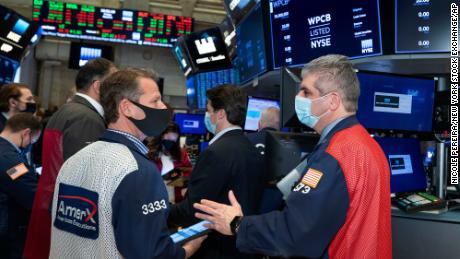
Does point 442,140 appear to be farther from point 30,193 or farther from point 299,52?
point 30,193

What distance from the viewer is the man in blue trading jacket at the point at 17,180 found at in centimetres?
291

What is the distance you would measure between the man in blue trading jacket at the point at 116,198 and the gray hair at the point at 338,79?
31.0 inches

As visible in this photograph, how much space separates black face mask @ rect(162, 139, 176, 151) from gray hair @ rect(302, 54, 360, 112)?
3.87m

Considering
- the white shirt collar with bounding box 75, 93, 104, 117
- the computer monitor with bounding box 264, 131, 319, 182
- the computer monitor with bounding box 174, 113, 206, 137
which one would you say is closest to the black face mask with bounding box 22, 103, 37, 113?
the white shirt collar with bounding box 75, 93, 104, 117

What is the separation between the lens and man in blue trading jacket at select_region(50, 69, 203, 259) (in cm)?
140

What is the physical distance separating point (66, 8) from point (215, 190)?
29.3 feet

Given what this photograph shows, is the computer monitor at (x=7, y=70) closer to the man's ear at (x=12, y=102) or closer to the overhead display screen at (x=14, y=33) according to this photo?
the overhead display screen at (x=14, y=33)

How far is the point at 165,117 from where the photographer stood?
69.7 inches

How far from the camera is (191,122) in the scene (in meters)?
8.49

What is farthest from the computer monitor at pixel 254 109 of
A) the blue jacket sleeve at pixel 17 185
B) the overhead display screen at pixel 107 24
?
the overhead display screen at pixel 107 24

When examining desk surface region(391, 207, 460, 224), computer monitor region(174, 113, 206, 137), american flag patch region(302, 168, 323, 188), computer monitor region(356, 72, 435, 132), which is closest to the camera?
american flag patch region(302, 168, 323, 188)

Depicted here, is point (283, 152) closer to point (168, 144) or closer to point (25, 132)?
point (25, 132)

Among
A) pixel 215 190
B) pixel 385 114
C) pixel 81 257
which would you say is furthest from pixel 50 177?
pixel 385 114

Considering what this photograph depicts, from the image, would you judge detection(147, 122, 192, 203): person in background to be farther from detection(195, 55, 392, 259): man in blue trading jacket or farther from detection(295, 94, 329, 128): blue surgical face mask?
detection(195, 55, 392, 259): man in blue trading jacket
